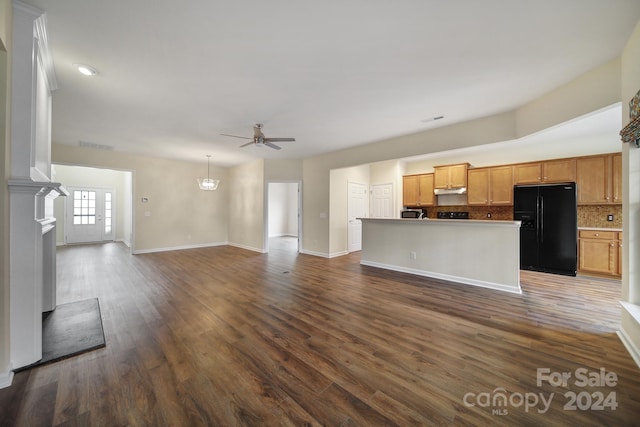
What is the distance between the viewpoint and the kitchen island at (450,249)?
3570 millimetres

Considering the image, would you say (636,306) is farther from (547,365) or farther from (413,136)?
(413,136)

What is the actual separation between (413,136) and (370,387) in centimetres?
422

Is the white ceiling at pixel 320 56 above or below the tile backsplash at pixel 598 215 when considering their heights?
above

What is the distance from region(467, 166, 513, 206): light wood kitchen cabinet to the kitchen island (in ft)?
7.10

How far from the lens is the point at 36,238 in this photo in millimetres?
1781

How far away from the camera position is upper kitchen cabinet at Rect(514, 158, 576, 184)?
178 inches

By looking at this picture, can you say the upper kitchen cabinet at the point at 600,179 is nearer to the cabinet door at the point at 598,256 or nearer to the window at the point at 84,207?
the cabinet door at the point at 598,256

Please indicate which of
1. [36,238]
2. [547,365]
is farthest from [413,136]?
[36,238]

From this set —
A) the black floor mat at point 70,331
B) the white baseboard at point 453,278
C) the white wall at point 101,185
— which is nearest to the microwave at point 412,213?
the white baseboard at point 453,278

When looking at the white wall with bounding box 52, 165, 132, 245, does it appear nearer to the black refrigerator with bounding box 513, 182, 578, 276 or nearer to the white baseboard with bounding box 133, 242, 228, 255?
the white baseboard with bounding box 133, 242, 228, 255

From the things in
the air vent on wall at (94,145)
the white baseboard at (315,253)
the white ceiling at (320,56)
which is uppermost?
the air vent on wall at (94,145)

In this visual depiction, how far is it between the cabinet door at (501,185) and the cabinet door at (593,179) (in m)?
1.02

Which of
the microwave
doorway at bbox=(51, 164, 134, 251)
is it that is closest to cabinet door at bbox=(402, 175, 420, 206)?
the microwave

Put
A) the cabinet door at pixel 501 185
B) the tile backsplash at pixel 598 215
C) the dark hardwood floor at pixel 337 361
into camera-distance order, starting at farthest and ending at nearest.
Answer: the cabinet door at pixel 501 185 → the tile backsplash at pixel 598 215 → the dark hardwood floor at pixel 337 361
